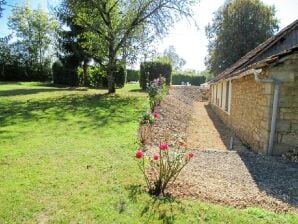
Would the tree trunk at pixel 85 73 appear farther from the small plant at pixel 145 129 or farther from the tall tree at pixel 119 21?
the small plant at pixel 145 129

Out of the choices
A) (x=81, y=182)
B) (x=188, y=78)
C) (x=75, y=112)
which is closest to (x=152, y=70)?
(x=75, y=112)

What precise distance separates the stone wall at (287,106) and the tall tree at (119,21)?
12.7 metres

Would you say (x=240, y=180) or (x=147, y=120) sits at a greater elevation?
(x=147, y=120)

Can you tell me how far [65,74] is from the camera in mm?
27172

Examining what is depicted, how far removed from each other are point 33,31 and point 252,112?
1608 inches

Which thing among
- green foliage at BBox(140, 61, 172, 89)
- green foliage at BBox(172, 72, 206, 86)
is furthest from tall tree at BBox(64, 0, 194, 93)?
green foliage at BBox(172, 72, 206, 86)

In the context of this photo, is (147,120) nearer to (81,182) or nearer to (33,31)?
(81,182)

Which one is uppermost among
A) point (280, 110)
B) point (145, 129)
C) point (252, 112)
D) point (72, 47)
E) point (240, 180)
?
point (72, 47)

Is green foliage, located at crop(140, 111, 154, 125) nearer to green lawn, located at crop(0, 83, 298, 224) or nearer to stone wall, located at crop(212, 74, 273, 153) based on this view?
green lawn, located at crop(0, 83, 298, 224)

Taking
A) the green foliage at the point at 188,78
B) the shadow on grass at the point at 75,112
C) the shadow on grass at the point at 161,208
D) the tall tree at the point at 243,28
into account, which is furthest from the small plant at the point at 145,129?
the green foliage at the point at 188,78

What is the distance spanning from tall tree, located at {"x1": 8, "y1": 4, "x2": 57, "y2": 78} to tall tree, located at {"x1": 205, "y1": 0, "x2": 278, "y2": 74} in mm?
22805

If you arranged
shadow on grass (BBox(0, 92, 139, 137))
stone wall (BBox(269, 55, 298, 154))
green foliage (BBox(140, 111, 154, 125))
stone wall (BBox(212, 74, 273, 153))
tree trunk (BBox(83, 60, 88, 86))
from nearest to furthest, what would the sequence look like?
stone wall (BBox(269, 55, 298, 154)) < stone wall (BBox(212, 74, 273, 153)) < green foliage (BBox(140, 111, 154, 125)) < shadow on grass (BBox(0, 92, 139, 137)) < tree trunk (BBox(83, 60, 88, 86))

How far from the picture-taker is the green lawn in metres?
4.35

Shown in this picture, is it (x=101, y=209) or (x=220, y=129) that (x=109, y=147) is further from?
(x=220, y=129)
